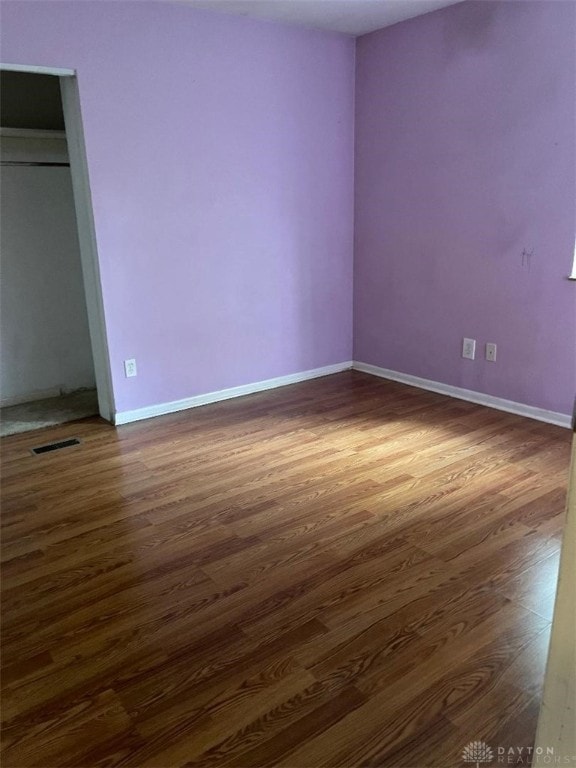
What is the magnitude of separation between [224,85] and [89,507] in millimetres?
2681

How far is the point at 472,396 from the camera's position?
12.9ft

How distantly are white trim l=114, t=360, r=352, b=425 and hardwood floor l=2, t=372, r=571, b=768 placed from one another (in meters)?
0.33

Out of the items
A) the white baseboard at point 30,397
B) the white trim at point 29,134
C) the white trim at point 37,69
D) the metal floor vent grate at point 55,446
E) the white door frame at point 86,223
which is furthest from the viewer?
the white baseboard at point 30,397

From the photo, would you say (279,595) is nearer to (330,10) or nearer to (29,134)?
(330,10)

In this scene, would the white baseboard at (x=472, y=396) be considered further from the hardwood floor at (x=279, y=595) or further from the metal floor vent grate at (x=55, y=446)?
the metal floor vent grate at (x=55, y=446)

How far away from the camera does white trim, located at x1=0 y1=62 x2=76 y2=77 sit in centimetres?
292

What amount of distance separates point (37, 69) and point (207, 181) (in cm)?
111

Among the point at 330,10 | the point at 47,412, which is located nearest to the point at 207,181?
the point at 330,10

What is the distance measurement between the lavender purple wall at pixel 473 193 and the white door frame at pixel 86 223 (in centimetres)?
204

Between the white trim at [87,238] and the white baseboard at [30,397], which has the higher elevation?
the white trim at [87,238]

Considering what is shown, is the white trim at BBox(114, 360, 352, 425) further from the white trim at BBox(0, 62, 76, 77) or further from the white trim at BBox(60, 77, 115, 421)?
the white trim at BBox(0, 62, 76, 77)

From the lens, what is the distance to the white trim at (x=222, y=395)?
12.3 feet

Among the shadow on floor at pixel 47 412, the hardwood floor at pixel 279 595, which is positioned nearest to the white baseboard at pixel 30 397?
the shadow on floor at pixel 47 412

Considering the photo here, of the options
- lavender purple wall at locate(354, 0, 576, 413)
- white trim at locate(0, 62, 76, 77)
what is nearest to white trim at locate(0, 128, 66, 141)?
white trim at locate(0, 62, 76, 77)
